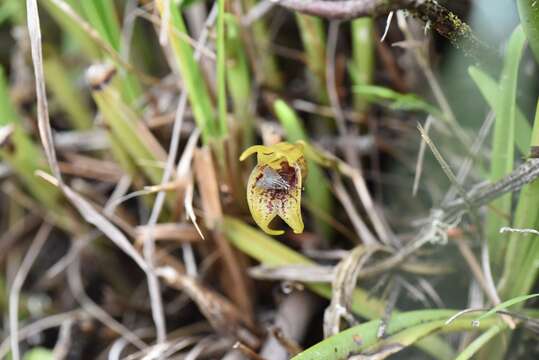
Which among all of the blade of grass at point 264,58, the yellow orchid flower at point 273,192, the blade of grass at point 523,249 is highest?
the blade of grass at point 264,58

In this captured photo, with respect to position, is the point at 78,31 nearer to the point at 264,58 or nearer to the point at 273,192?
the point at 264,58

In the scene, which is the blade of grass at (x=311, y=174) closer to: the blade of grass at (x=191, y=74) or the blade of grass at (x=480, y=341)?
the blade of grass at (x=191, y=74)

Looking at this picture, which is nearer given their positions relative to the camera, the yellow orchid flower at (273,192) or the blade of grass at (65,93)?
the yellow orchid flower at (273,192)

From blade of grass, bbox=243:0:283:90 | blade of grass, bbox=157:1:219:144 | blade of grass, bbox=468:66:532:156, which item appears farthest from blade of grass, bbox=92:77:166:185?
blade of grass, bbox=468:66:532:156

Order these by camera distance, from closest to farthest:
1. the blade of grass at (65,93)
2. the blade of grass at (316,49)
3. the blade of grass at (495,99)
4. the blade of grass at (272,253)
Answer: the blade of grass at (495,99)
the blade of grass at (272,253)
the blade of grass at (316,49)
the blade of grass at (65,93)

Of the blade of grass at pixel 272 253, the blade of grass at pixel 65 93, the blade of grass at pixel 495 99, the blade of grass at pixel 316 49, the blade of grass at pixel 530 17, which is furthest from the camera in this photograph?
the blade of grass at pixel 65 93

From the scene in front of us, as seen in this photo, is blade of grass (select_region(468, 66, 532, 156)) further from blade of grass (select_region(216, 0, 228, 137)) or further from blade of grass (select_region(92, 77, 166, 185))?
blade of grass (select_region(92, 77, 166, 185))

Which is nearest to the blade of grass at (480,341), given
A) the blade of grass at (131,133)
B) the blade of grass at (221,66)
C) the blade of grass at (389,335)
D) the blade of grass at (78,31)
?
the blade of grass at (389,335)

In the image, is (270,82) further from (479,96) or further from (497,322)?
(497,322)
